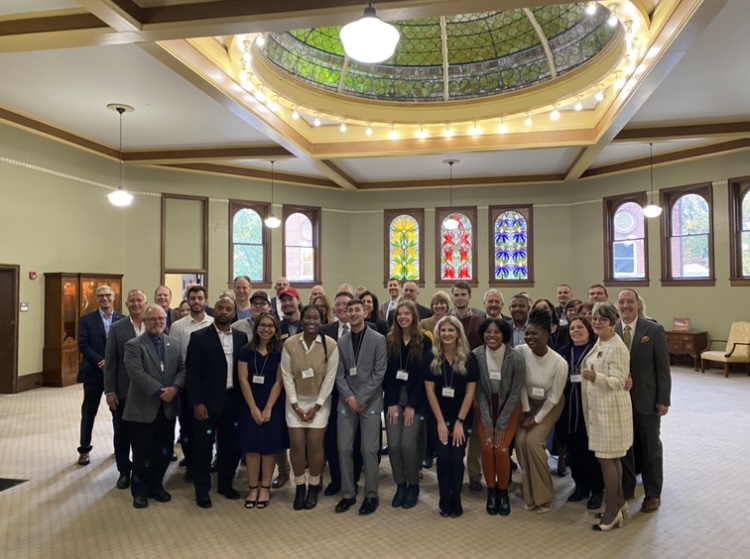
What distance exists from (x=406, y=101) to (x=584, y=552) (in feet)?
23.6

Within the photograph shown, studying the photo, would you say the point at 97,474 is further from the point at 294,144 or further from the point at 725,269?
the point at 725,269

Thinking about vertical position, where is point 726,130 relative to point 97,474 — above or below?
above

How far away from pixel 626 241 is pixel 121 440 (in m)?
10.6

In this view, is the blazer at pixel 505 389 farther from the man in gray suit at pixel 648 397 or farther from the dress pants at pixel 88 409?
the dress pants at pixel 88 409

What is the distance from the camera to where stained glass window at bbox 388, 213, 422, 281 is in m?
13.0

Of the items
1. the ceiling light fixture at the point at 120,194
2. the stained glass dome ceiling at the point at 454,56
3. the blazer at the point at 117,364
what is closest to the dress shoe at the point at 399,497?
the blazer at the point at 117,364

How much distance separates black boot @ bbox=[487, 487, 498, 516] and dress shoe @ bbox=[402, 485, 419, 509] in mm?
519

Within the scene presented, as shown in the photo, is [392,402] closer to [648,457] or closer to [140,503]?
[648,457]

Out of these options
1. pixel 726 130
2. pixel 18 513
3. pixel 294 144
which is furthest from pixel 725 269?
pixel 18 513

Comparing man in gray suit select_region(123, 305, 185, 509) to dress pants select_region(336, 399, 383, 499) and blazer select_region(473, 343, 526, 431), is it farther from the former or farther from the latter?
blazer select_region(473, 343, 526, 431)

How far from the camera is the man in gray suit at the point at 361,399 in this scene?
389 centimetres

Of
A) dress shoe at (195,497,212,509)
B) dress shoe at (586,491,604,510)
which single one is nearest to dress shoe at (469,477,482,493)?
dress shoe at (586,491,604,510)

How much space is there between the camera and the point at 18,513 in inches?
149

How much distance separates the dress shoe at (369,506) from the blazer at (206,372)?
1251 millimetres
